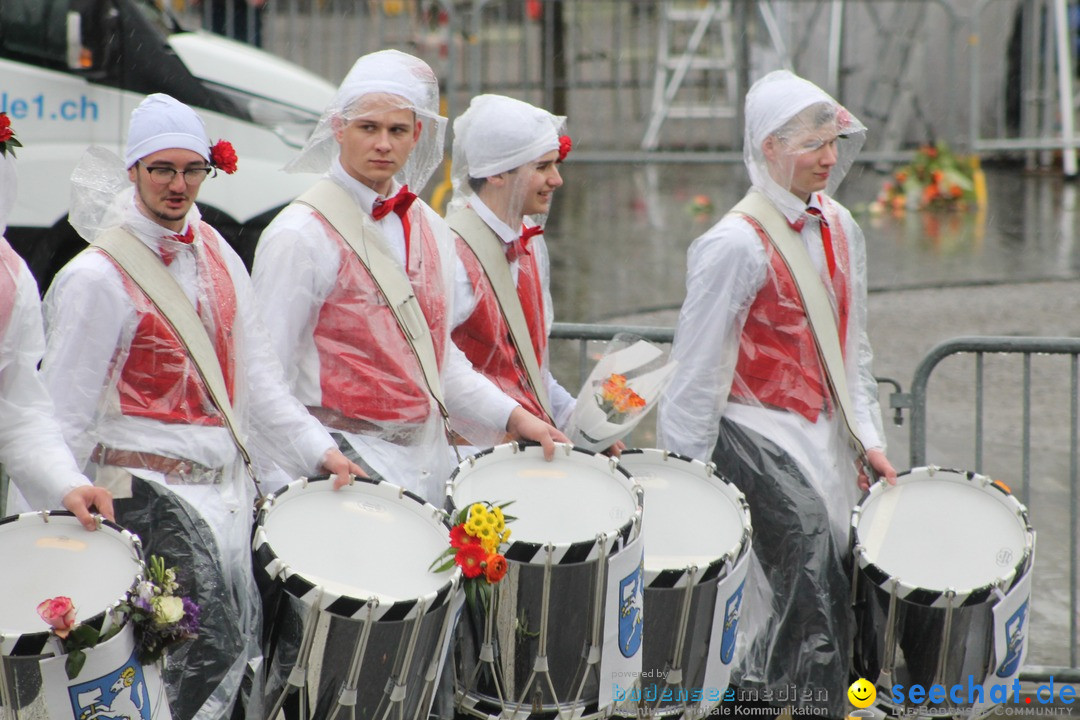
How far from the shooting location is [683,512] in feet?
13.6

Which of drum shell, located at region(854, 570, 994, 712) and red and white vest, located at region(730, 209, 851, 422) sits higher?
red and white vest, located at region(730, 209, 851, 422)

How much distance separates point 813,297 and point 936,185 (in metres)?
8.33

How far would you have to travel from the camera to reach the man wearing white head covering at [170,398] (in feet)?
11.6

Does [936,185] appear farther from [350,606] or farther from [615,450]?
[350,606]

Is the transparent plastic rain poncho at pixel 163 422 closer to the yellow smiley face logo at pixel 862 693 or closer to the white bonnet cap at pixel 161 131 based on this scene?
A: the white bonnet cap at pixel 161 131

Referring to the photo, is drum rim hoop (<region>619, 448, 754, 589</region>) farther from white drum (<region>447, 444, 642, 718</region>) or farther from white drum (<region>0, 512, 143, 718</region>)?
white drum (<region>0, 512, 143, 718</region>)

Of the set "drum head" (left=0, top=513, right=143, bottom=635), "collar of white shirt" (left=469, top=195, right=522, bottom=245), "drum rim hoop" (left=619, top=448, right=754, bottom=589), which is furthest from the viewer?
"collar of white shirt" (left=469, top=195, right=522, bottom=245)

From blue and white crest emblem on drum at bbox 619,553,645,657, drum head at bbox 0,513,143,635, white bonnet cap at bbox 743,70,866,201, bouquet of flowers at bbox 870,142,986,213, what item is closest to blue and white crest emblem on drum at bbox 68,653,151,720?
drum head at bbox 0,513,143,635

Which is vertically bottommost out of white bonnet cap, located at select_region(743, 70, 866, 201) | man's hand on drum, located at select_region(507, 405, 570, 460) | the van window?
man's hand on drum, located at select_region(507, 405, 570, 460)

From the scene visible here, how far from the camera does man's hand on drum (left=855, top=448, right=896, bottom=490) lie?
4.47m

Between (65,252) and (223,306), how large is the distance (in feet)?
11.8

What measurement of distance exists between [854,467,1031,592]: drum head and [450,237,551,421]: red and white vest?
3.51 feet

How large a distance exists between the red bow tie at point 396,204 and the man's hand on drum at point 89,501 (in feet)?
3.71
